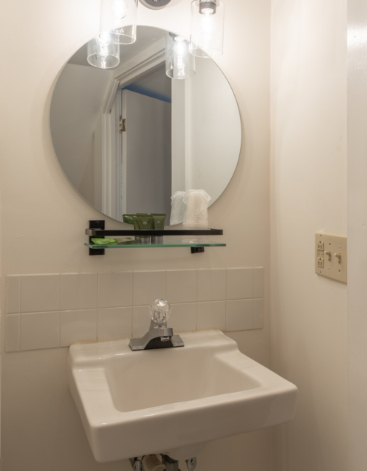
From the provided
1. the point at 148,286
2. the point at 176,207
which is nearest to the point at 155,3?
the point at 176,207

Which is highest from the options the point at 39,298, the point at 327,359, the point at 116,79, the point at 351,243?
the point at 116,79

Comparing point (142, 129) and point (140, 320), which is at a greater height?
point (142, 129)

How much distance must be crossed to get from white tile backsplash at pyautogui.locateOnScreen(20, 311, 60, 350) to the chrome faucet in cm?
23

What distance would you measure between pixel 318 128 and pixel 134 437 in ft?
3.12

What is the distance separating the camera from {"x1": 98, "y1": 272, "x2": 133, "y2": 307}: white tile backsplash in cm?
129

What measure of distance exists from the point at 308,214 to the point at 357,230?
18.2 inches

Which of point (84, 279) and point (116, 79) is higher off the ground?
point (116, 79)

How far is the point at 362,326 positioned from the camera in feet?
2.60

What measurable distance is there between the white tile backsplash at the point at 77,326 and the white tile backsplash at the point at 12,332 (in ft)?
0.40

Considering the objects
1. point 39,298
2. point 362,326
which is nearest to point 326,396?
point 362,326

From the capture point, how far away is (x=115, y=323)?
1.30m

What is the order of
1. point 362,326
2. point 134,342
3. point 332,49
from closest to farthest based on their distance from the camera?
1. point 362,326
2. point 332,49
3. point 134,342

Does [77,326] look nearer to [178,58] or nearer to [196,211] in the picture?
[196,211]

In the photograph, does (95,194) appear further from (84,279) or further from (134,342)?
(134,342)
